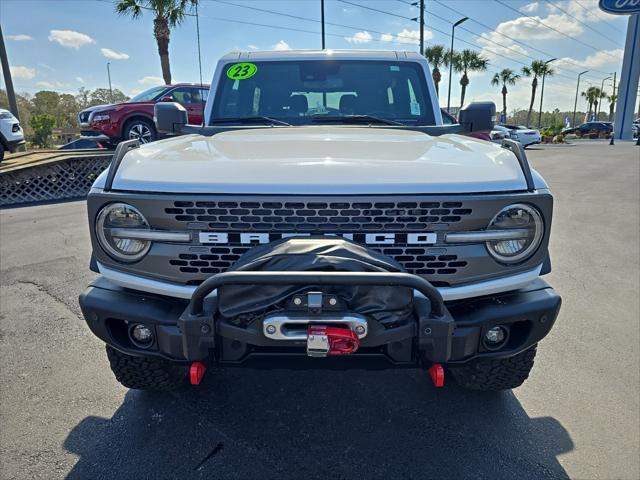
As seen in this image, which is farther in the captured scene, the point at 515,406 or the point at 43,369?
the point at 43,369

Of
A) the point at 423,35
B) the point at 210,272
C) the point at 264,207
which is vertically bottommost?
the point at 210,272

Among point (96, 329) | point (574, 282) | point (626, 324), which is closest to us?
point (96, 329)

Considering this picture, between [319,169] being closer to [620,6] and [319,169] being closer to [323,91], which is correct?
[323,91]

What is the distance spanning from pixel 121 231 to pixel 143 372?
89 cm

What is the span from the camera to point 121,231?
1.96 metres

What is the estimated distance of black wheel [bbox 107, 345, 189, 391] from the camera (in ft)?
7.81

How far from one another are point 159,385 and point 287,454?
0.83m

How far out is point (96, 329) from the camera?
200cm

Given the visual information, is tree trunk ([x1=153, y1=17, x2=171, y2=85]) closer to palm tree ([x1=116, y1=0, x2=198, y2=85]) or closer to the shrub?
palm tree ([x1=116, y1=0, x2=198, y2=85])

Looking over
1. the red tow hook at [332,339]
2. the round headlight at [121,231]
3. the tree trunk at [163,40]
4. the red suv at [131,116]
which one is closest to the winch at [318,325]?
the red tow hook at [332,339]

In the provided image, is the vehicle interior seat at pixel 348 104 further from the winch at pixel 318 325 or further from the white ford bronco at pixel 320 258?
the winch at pixel 318 325

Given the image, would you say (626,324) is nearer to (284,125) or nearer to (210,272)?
(284,125)

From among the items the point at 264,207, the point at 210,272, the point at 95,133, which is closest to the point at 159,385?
the point at 210,272

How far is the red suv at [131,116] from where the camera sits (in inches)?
431
